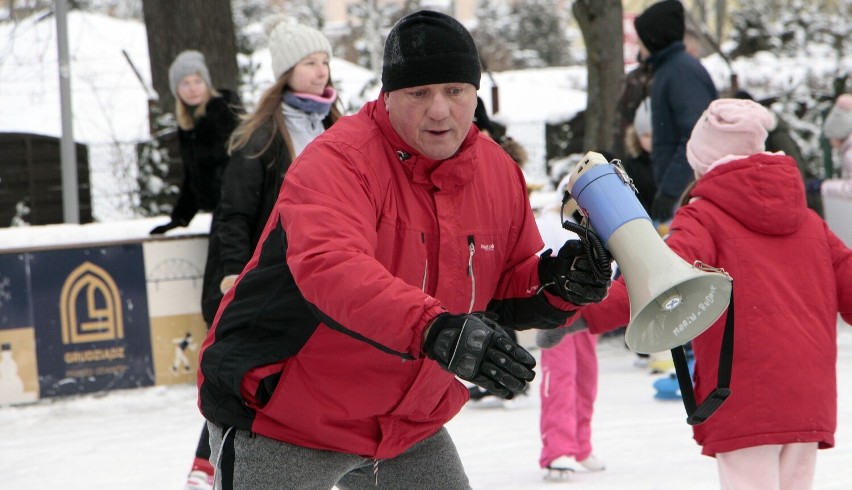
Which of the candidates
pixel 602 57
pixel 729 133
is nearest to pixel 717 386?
pixel 729 133

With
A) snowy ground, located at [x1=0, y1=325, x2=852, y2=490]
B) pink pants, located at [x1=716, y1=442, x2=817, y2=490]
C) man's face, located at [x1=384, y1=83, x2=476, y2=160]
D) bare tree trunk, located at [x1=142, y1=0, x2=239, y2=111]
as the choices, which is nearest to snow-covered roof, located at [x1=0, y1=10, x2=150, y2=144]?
bare tree trunk, located at [x1=142, y1=0, x2=239, y2=111]

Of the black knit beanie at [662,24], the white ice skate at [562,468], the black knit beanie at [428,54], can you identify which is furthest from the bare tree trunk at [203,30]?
the black knit beanie at [428,54]

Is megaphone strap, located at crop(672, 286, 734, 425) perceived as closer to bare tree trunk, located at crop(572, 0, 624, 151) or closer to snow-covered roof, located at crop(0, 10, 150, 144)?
snow-covered roof, located at crop(0, 10, 150, 144)

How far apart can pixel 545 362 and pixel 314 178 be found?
3299mm

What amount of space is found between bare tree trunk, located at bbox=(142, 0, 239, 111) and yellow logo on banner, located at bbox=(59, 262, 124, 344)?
3.22 m

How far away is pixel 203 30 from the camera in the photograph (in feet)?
34.4

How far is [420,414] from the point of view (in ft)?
9.48

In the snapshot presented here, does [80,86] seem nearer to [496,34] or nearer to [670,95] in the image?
[670,95]

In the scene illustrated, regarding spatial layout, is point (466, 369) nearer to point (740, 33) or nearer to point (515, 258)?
point (515, 258)

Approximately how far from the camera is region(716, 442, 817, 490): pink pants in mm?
3514

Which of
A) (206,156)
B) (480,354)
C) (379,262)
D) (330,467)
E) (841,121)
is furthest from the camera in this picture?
(841,121)

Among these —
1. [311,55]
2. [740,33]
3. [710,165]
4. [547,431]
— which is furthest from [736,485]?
[740,33]

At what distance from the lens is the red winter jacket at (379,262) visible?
2568mm

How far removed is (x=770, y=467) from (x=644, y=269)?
130 centimetres
